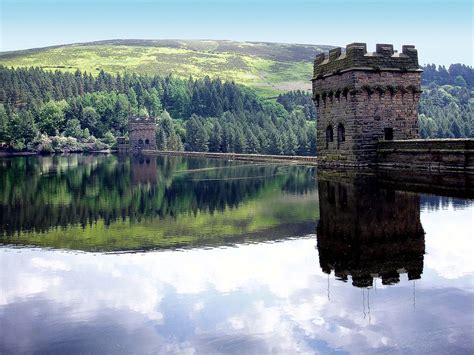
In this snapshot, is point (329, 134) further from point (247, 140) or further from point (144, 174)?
point (247, 140)

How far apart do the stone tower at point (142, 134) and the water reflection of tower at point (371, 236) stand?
141104 millimetres

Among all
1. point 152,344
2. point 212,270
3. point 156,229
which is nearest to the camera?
point 152,344

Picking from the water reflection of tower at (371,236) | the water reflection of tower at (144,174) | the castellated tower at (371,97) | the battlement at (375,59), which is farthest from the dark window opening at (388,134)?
the water reflection of tower at (371,236)

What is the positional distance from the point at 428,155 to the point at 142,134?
133880 millimetres

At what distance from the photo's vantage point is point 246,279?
10.3m

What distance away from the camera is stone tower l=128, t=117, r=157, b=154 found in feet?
522

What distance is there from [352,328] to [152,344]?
8.00 ft

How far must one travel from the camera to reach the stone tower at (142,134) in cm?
15912

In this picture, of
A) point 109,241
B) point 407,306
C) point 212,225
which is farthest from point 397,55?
point 407,306

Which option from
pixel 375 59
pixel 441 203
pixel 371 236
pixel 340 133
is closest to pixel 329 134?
pixel 340 133

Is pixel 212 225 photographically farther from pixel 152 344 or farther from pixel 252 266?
pixel 152 344

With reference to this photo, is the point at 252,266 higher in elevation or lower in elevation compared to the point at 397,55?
lower

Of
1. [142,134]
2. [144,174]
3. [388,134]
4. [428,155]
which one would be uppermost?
[142,134]

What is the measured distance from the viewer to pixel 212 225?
1692cm
